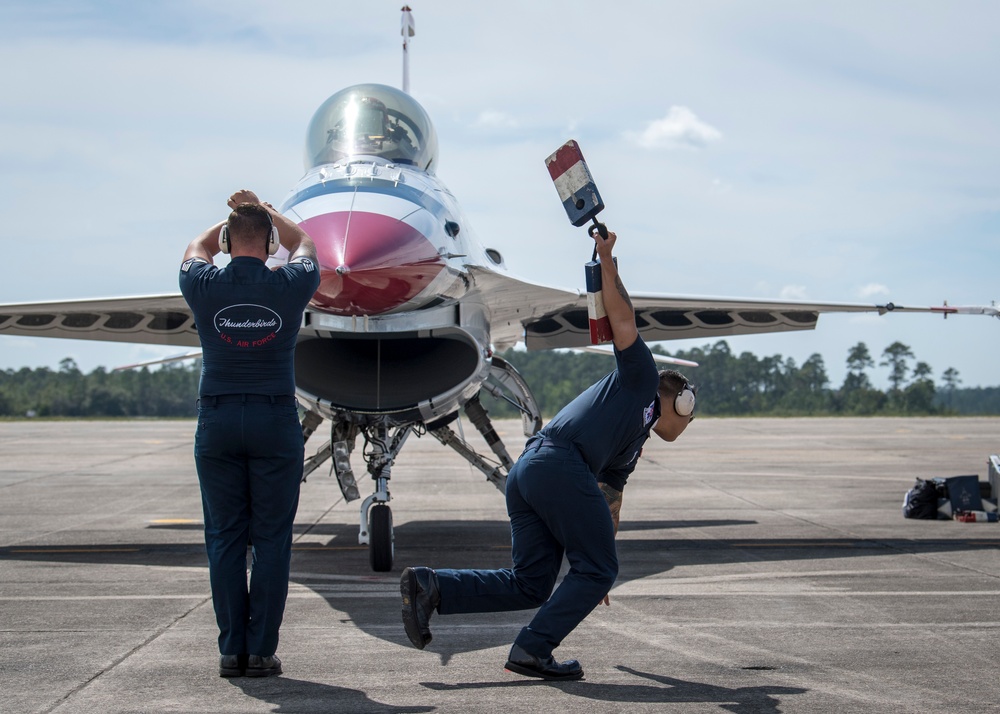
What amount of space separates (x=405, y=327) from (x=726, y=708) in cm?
445

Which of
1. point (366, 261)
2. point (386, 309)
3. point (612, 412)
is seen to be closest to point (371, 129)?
point (386, 309)

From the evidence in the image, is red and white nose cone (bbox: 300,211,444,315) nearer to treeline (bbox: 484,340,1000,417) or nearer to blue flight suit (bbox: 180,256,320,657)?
blue flight suit (bbox: 180,256,320,657)

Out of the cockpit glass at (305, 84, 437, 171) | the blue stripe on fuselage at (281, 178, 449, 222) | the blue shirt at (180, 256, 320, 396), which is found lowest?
the blue shirt at (180, 256, 320, 396)

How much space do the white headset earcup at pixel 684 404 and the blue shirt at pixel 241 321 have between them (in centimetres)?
199

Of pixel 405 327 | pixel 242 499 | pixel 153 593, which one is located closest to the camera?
pixel 242 499

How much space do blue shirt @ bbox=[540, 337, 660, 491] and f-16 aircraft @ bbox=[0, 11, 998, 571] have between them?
9.26ft

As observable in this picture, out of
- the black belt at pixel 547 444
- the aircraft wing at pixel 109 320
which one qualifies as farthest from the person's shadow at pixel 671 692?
the aircraft wing at pixel 109 320

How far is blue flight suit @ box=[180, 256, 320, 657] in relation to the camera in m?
5.06

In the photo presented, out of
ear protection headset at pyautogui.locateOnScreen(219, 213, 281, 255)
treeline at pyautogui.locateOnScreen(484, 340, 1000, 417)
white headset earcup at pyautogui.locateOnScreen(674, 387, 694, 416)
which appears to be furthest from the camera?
treeline at pyautogui.locateOnScreen(484, 340, 1000, 417)

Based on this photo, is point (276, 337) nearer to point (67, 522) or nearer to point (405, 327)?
point (405, 327)

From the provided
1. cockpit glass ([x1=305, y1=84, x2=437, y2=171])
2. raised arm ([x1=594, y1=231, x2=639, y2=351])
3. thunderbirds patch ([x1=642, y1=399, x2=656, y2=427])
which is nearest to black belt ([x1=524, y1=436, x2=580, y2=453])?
thunderbirds patch ([x1=642, y1=399, x2=656, y2=427])

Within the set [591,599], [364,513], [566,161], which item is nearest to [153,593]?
[364,513]

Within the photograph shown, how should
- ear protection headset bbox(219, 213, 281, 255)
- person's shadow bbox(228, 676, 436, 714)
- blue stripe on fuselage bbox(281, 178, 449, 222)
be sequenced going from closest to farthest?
person's shadow bbox(228, 676, 436, 714)
ear protection headset bbox(219, 213, 281, 255)
blue stripe on fuselage bbox(281, 178, 449, 222)

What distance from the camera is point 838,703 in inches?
176
